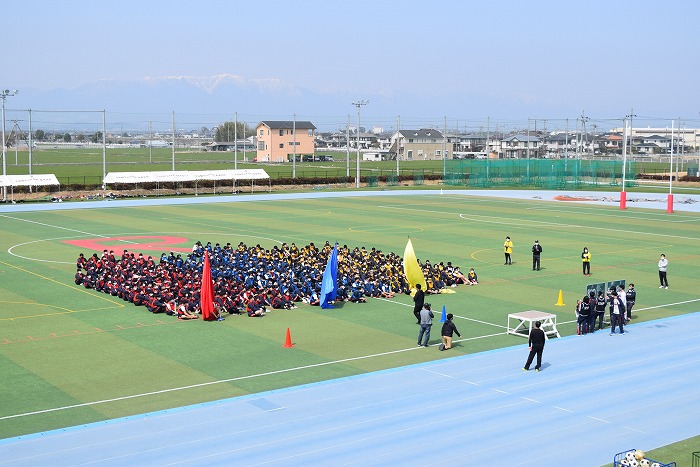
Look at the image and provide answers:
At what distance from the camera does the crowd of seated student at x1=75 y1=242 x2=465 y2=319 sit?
90.8 ft

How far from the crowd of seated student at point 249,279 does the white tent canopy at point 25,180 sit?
3806cm

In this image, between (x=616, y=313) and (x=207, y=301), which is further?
(x=207, y=301)

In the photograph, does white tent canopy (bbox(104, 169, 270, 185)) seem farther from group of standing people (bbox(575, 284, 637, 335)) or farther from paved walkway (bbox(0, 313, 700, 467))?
paved walkway (bbox(0, 313, 700, 467))

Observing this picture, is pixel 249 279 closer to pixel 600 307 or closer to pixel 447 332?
pixel 447 332

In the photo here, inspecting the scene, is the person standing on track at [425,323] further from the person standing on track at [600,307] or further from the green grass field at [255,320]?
the person standing on track at [600,307]

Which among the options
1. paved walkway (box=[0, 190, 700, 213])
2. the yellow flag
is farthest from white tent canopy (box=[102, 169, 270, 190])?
the yellow flag

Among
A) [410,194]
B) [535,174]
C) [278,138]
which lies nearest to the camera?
[410,194]

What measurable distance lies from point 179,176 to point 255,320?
54.3 m

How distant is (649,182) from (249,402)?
9020 centimetres

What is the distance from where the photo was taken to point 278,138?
14575 cm

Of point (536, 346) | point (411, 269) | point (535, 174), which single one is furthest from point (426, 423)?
point (535, 174)

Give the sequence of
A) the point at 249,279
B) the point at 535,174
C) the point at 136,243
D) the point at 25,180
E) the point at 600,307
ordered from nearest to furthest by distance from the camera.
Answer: the point at 600,307 → the point at 249,279 → the point at 136,243 → the point at 25,180 → the point at 535,174

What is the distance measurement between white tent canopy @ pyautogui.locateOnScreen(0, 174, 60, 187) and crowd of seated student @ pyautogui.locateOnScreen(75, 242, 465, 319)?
38061 mm

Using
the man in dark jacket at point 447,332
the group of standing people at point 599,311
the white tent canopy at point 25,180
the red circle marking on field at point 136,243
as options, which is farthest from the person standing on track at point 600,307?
the white tent canopy at point 25,180
